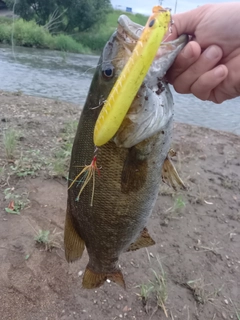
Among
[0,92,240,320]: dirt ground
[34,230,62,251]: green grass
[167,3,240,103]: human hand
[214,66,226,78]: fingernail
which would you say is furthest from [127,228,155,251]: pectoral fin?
[34,230,62,251]: green grass

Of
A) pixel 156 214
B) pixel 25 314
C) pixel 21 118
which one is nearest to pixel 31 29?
pixel 21 118

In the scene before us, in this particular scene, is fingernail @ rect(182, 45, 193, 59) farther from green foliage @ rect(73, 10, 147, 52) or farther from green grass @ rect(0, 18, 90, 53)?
green foliage @ rect(73, 10, 147, 52)

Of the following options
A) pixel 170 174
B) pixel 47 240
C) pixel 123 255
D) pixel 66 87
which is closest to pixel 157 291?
pixel 123 255

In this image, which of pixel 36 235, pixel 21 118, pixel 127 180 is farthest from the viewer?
pixel 21 118

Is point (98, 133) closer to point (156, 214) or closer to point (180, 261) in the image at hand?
point (180, 261)

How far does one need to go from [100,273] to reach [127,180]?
0.70 m

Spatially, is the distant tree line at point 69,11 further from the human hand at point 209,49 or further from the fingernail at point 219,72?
the fingernail at point 219,72

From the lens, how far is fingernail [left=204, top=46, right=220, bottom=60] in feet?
5.88

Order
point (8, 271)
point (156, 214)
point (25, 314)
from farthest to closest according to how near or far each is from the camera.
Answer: point (156, 214) < point (8, 271) < point (25, 314)

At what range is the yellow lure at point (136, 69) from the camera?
113cm

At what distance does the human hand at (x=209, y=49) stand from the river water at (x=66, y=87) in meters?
6.33

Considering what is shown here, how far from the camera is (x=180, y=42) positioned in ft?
5.22

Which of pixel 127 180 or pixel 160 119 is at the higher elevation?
pixel 160 119

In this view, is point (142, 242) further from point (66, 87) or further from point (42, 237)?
point (66, 87)
